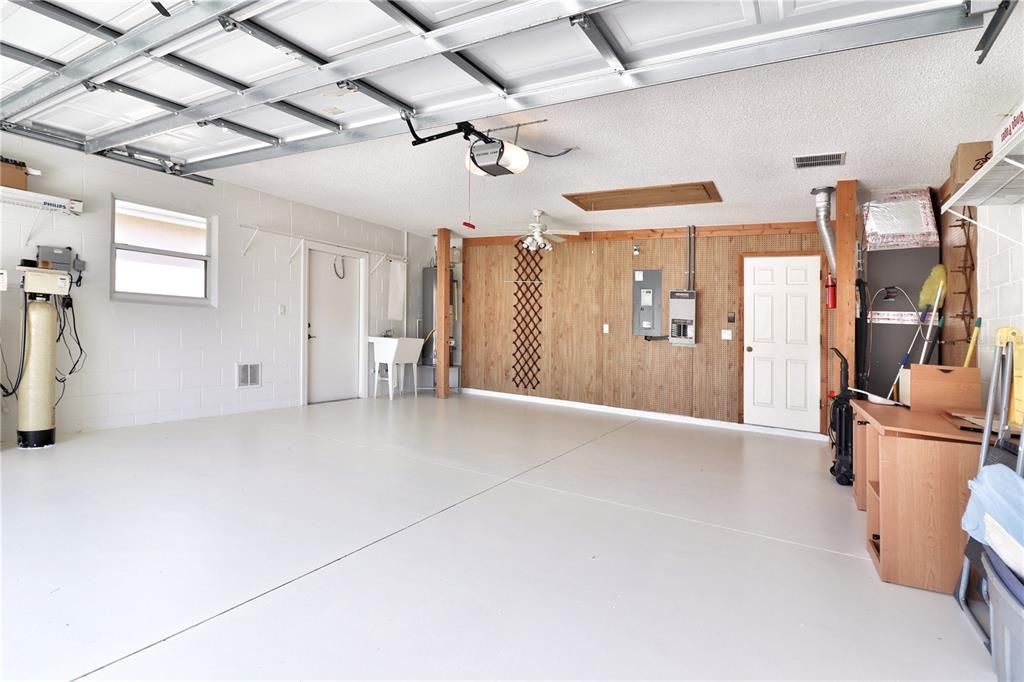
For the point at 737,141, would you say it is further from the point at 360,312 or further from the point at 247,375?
the point at 247,375

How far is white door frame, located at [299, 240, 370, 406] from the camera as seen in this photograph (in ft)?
19.6

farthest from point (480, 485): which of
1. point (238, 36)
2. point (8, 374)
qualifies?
point (8, 374)

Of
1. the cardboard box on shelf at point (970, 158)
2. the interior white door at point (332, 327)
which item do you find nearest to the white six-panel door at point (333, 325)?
the interior white door at point (332, 327)

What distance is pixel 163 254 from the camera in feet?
15.6

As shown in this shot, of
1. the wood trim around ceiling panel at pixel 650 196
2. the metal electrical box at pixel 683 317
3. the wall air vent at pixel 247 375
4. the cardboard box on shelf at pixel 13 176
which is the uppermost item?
the wood trim around ceiling panel at pixel 650 196

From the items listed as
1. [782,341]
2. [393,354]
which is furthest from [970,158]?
[393,354]

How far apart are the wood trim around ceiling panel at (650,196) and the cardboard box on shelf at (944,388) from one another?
249cm

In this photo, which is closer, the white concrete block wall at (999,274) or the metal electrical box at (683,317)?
the white concrete block wall at (999,274)

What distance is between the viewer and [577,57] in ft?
8.21

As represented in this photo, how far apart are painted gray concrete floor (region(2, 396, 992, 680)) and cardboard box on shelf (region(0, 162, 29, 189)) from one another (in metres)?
2.03

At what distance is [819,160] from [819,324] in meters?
2.25

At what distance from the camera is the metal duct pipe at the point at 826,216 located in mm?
4340

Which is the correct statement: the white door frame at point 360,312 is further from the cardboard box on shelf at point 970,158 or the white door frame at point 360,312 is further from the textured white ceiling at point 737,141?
the cardboard box on shelf at point 970,158

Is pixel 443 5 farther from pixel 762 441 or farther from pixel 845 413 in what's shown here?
pixel 762 441
